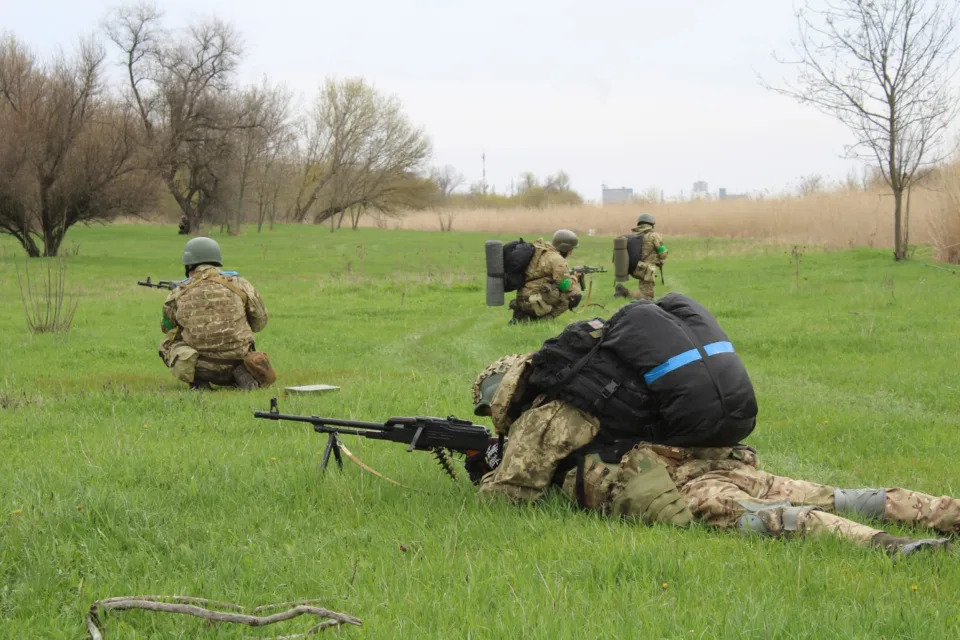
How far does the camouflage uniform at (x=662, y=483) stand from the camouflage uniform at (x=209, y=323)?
534 centimetres

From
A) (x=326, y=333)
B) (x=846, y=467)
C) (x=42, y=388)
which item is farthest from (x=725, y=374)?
(x=326, y=333)

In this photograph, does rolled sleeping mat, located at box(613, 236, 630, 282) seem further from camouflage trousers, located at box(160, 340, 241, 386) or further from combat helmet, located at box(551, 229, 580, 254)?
camouflage trousers, located at box(160, 340, 241, 386)

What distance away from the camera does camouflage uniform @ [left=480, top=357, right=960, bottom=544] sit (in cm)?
443

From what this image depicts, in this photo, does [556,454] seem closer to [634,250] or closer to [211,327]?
[211,327]

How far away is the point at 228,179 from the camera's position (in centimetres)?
5350

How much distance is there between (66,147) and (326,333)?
22.4m

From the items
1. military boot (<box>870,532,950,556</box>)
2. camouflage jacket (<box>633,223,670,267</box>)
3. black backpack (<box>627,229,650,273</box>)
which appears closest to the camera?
military boot (<box>870,532,950,556</box>)

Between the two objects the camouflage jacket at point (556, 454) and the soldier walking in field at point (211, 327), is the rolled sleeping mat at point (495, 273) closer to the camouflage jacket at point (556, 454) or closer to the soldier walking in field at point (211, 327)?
the soldier walking in field at point (211, 327)

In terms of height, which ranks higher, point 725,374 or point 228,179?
point 228,179

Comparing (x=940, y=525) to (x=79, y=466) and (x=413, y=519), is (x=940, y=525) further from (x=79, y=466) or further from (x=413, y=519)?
(x=79, y=466)

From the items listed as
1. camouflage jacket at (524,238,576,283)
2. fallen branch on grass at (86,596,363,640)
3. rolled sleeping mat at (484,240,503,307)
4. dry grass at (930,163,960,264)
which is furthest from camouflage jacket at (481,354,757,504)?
dry grass at (930,163,960,264)

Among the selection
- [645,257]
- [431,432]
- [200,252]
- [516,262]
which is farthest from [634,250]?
[431,432]

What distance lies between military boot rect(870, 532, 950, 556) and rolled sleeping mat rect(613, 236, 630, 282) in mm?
15379

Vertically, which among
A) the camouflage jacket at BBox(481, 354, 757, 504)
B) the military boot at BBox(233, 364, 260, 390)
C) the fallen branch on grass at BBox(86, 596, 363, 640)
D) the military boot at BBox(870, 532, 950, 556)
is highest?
the camouflage jacket at BBox(481, 354, 757, 504)
